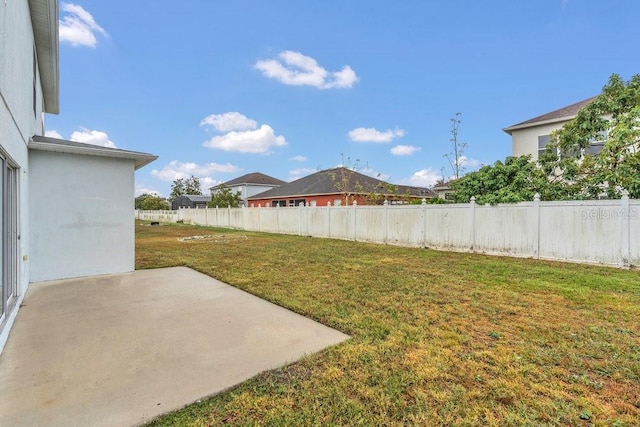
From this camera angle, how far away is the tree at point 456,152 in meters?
18.4

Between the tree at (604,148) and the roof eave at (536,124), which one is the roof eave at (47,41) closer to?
the tree at (604,148)

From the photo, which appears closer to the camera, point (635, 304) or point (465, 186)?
point (635, 304)

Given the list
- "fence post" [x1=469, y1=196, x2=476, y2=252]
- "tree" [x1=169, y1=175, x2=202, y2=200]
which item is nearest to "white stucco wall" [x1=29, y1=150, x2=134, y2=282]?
"fence post" [x1=469, y1=196, x2=476, y2=252]

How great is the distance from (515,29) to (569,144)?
533cm

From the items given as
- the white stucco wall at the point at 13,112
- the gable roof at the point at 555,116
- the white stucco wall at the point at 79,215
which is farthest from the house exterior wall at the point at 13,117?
the gable roof at the point at 555,116

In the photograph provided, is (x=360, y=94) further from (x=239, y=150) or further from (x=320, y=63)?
(x=239, y=150)

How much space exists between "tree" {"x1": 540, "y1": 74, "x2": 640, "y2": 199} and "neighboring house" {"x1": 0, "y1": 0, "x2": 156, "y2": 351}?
1287 cm

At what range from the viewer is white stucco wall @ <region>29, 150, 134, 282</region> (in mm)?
6273

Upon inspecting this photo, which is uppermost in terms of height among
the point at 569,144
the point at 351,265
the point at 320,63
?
the point at 320,63

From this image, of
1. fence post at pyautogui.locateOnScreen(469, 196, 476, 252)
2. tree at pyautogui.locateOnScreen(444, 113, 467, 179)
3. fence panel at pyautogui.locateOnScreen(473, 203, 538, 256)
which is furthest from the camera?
tree at pyautogui.locateOnScreen(444, 113, 467, 179)

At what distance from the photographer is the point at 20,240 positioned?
5004 millimetres

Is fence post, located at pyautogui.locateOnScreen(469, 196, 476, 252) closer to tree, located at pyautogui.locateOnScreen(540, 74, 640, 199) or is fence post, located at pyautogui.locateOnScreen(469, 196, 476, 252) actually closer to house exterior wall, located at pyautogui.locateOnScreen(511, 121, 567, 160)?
tree, located at pyautogui.locateOnScreen(540, 74, 640, 199)

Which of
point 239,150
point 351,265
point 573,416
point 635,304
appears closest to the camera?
point 573,416

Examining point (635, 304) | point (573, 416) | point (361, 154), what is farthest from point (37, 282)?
point (361, 154)
